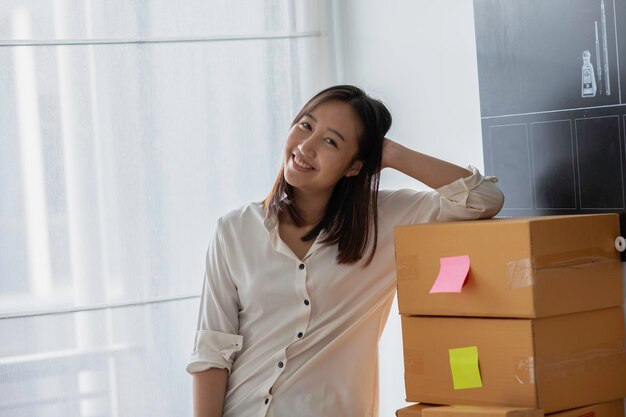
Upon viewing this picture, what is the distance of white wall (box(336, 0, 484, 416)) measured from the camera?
2.22 metres

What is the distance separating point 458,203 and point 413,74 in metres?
0.62

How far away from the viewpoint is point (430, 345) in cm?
176

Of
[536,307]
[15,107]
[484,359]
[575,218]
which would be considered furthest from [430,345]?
[15,107]

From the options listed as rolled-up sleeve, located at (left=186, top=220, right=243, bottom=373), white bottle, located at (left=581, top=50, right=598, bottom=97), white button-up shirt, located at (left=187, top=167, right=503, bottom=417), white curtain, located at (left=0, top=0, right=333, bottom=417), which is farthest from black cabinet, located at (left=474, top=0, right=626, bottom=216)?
white curtain, located at (left=0, top=0, right=333, bottom=417)

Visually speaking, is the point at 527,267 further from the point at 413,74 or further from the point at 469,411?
the point at 413,74

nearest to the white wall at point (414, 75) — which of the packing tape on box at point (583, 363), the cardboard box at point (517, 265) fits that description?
the cardboard box at point (517, 265)

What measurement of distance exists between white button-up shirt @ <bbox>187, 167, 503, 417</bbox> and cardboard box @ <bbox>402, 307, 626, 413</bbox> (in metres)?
0.28

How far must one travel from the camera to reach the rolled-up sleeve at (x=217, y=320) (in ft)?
6.89

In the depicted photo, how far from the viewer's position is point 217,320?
6.94ft

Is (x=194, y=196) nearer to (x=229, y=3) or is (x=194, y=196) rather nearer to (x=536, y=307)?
(x=229, y=3)

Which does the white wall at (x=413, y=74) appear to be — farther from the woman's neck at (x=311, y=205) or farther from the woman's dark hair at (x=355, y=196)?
the woman's neck at (x=311, y=205)

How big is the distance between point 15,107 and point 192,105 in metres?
0.50

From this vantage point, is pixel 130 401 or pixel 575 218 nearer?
pixel 575 218

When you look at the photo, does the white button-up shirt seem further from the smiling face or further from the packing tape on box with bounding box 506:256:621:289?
the packing tape on box with bounding box 506:256:621:289
